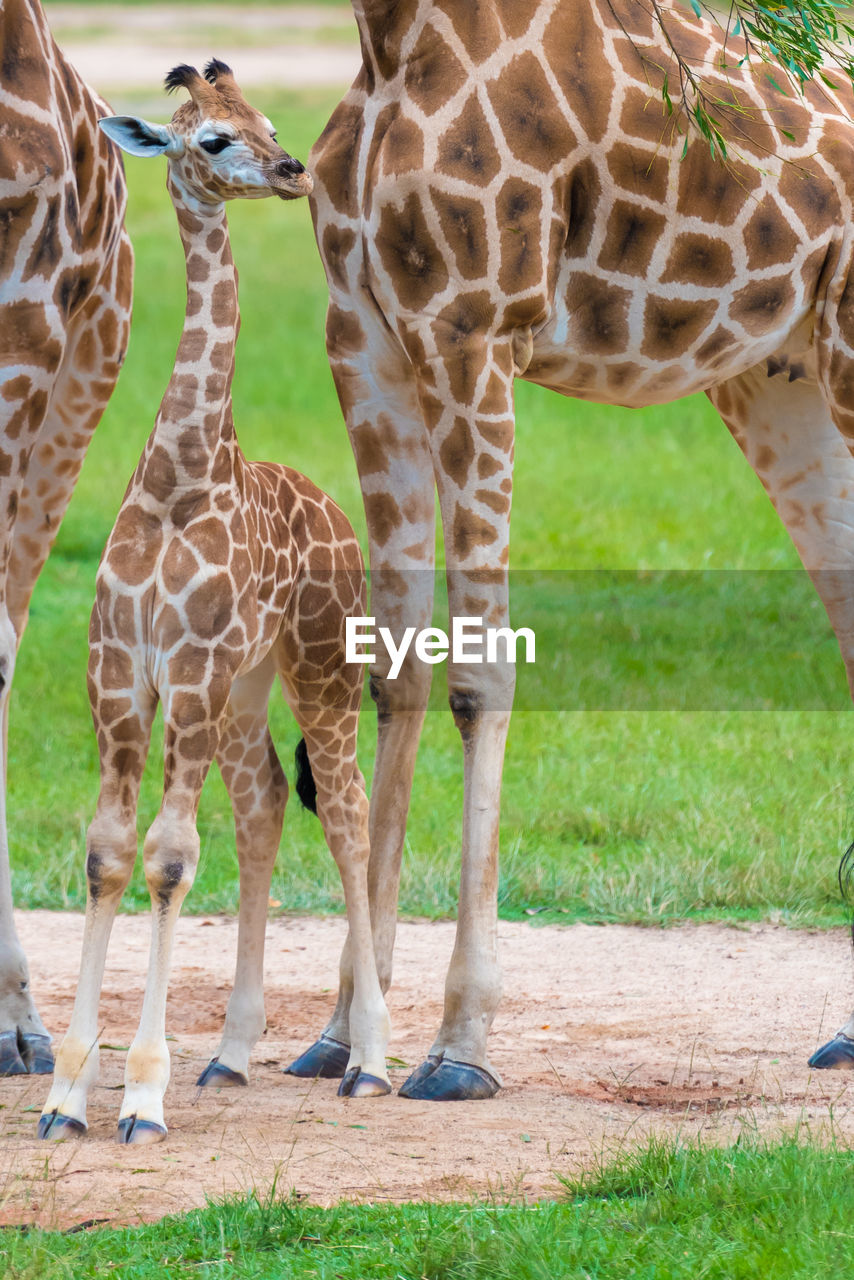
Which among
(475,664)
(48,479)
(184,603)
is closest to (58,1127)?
(184,603)

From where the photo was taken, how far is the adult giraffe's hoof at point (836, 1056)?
5.48 metres

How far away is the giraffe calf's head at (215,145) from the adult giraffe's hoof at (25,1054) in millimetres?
2649

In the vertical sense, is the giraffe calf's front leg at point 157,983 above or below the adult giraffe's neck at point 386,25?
below

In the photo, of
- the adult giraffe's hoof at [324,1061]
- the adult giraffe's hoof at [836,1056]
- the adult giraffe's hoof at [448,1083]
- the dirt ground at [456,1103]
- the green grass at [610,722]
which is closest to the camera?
the dirt ground at [456,1103]

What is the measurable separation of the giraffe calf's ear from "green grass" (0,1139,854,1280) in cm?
270

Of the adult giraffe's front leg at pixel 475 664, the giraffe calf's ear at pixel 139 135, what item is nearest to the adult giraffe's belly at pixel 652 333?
the adult giraffe's front leg at pixel 475 664

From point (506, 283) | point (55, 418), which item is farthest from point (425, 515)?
point (55, 418)

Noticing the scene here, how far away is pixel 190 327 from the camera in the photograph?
16.0 feet

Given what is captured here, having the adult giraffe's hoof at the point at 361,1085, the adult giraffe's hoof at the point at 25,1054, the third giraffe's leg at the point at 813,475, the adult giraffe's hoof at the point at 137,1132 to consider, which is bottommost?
the adult giraffe's hoof at the point at 25,1054

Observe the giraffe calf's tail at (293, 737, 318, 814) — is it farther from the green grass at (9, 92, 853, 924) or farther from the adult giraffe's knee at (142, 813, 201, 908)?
the green grass at (9, 92, 853, 924)

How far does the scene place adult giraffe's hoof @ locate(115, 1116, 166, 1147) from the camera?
4469mm

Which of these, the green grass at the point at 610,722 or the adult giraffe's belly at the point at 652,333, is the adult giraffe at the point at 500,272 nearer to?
the adult giraffe's belly at the point at 652,333

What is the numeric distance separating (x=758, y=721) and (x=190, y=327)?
5.99 meters

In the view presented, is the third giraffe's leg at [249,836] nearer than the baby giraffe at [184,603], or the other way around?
the baby giraffe at [184,603]
